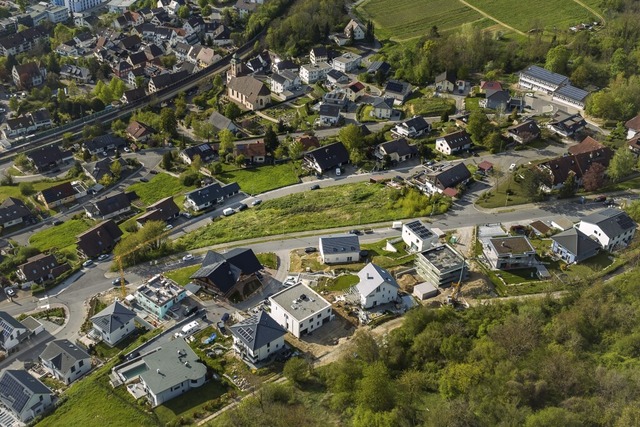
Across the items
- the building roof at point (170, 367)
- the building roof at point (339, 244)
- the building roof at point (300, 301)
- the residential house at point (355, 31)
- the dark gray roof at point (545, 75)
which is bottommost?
the building roof at point (170, 367)

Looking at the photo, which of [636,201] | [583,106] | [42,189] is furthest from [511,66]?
[42,189]

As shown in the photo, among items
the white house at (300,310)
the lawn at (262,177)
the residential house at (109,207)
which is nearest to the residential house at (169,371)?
the white house at (300,310)

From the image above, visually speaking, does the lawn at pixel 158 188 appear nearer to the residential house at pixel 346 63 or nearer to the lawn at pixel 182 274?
the lawn at pixel 182 274

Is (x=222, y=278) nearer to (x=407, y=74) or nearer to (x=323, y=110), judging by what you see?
(x=323, y=110)

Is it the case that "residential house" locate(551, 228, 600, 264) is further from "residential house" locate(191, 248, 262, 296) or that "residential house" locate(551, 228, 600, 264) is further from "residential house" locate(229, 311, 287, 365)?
"residential house" locate(191, 248, 262, 296)

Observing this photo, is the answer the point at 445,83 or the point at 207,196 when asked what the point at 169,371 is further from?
the point at 445,83

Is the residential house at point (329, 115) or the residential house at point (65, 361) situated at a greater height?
the residential house at point (329, 115)

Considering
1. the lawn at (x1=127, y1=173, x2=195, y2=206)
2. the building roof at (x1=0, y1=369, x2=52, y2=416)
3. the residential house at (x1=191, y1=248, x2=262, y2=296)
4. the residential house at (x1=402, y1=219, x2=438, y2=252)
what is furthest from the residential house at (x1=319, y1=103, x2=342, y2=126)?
the building roof at (x1=0, y1=369, x2=52, y2=416)
